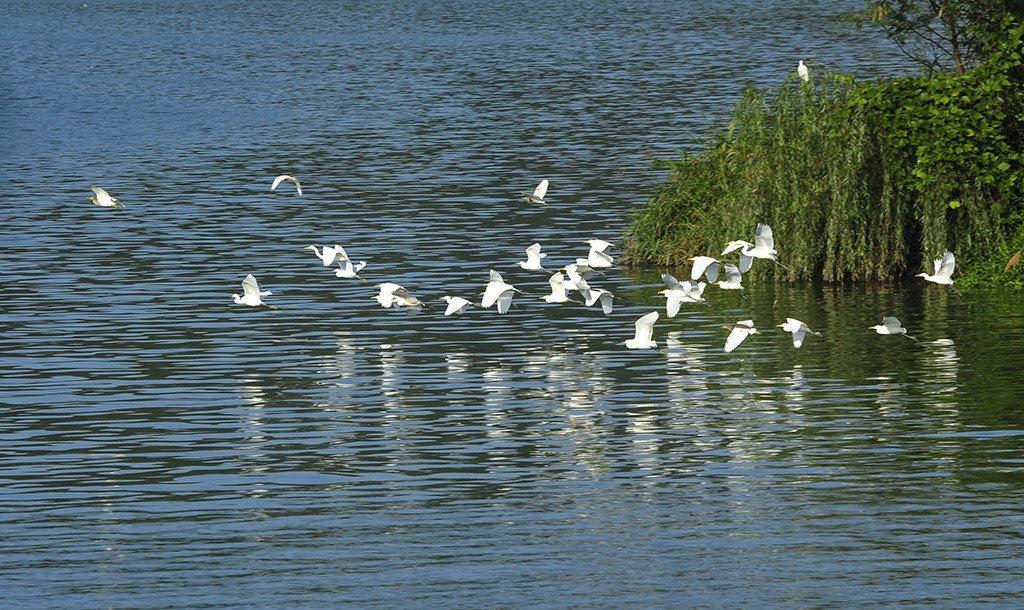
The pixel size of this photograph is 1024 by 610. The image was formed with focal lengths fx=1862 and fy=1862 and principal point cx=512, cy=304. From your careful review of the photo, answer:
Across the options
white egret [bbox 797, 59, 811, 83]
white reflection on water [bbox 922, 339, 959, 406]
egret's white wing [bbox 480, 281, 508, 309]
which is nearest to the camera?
white reflection on water [bbox 922, 339, 959, 406]

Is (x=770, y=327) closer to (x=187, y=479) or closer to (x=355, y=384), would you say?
(x=355, y=384)

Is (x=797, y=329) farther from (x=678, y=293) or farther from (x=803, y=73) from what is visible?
(x=803, y=73)

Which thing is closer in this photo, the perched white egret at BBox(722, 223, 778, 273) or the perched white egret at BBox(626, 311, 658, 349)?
the perched white egret at BBox(626, 311, 658, 349)

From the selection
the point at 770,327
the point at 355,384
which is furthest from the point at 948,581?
the point at 770,327

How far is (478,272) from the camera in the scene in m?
32.4

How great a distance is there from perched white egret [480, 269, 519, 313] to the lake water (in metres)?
0.31

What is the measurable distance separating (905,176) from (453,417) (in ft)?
36.4

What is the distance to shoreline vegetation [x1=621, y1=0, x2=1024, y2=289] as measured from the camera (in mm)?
29125

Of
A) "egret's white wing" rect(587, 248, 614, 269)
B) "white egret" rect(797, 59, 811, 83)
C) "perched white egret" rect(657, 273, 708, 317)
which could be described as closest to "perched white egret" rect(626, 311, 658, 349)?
"perched white egret" rect(657, 273, 708, 317)

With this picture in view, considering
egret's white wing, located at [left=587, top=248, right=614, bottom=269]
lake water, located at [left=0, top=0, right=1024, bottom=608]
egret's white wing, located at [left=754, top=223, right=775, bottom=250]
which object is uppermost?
egret's white wing, located at [left=754, top=223, right=775, bottom=250]

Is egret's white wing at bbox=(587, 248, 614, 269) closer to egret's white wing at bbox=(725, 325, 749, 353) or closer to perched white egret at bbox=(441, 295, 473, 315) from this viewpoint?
perched white egret at bbox=(441, 295, 473, 315)

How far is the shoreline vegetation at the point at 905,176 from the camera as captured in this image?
2912 centimetres

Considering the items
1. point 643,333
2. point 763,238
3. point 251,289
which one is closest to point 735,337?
point 643,333

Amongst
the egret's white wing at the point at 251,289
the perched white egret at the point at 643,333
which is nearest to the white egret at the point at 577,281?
the perched white egret at the point at 643,333
